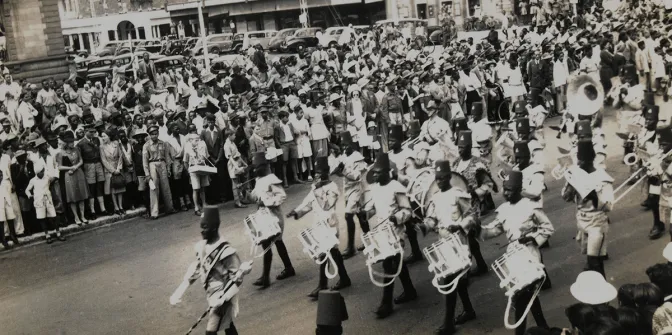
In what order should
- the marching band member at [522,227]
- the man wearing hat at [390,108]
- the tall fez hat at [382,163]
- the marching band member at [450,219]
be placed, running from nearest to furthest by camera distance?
the marching band member at [522,227], the marching band member at [450,219], the tall fez hat at [382,163], the man wearing hat at [390,108]

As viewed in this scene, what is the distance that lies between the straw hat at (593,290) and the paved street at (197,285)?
224cm

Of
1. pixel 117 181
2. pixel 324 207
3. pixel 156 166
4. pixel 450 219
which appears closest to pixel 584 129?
pixel 450 219

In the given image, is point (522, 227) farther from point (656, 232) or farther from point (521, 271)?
point (656, 232)

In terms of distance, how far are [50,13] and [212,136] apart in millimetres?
20200

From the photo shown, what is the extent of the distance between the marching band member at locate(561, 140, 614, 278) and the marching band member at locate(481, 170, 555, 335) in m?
0.98

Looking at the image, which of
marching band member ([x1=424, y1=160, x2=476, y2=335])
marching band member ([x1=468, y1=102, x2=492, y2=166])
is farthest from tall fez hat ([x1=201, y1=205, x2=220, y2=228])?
marching band member ([x1=468, y1=102, x2=492, y2=166])

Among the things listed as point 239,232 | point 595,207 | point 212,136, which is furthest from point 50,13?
point 595,207

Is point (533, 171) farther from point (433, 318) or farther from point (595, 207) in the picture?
point (433, 318)

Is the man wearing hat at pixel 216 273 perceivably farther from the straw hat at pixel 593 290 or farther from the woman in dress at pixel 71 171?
the woman in dress at pixel 71 171

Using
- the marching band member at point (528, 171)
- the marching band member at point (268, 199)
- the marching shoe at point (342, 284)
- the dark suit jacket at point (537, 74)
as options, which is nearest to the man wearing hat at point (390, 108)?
the dark suit jacket at point (537, 74)

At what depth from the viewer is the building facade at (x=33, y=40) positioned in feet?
111

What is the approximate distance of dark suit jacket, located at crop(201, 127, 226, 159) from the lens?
18.4m

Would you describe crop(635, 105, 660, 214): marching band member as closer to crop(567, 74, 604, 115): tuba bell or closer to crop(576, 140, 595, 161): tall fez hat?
crop(567, 74, 604, 115): tuba bell

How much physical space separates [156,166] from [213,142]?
4.89ft
